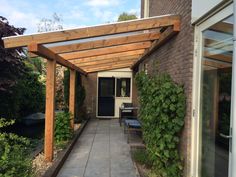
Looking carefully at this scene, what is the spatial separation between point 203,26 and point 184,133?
1.71 meters

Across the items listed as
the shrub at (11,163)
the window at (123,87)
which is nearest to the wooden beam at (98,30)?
the shrub at (11,163)

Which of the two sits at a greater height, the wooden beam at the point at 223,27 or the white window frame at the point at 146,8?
the white window frame at the point at 146,8

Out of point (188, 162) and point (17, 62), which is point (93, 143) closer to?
point (17, 62)

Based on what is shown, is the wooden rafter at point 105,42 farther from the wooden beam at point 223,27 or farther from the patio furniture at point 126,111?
the patio furniture at point 126,111

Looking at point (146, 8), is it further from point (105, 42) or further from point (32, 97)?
point (32, 97)

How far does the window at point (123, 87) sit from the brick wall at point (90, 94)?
1.18 meters

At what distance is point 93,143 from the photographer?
9516mm

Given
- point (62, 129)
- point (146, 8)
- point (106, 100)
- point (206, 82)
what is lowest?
point (62, 129)

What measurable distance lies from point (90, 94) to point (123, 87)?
1.73 metres

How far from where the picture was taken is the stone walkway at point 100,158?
6.30 meters

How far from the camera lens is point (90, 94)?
16.8 meters

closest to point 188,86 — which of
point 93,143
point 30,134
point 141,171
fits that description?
point 141,171

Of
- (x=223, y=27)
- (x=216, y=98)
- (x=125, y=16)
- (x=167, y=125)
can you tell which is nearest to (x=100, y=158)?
(x=167, y=125)

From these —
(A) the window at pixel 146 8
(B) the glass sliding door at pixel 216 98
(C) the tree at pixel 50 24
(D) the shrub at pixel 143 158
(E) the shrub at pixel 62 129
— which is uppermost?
(C) the tree at pixel 50 24
